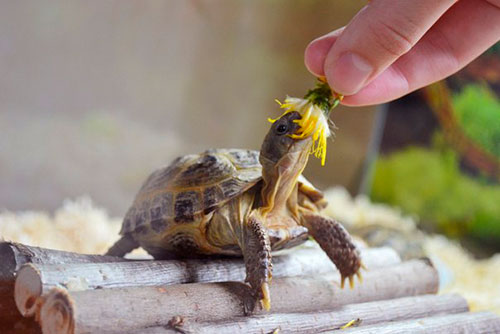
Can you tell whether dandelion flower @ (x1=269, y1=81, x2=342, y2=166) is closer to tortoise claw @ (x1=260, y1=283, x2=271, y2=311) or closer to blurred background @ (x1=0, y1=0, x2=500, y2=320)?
blurred background @ (x1=0, y1=0, x2=500, y2=320)

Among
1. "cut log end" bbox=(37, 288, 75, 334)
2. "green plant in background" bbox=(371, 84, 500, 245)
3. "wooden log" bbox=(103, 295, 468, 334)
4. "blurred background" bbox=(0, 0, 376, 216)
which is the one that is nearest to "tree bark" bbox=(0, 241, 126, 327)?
"cut log end" bbox=(37, 288, 75, 334)

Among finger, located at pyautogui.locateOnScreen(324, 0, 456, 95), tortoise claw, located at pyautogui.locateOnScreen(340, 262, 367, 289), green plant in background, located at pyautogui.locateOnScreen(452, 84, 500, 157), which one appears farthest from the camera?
green plant in background, located at pyautogui.locateOnScreen(452, 84, 500, 157)

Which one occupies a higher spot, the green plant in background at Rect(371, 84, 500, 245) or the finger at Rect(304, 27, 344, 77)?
the green plant in background at Rect(371, 84, 500, 245)

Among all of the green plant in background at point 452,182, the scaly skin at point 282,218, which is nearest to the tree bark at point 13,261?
the scaly skin at point 282,218

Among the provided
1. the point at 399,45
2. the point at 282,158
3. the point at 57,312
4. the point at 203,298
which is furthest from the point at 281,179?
the point at 57,312

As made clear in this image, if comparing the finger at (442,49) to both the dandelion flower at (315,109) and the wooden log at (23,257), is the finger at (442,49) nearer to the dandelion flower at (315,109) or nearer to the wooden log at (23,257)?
the dandelion flower at (315,109)

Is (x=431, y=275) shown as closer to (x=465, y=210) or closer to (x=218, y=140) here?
(x=218, y=140)

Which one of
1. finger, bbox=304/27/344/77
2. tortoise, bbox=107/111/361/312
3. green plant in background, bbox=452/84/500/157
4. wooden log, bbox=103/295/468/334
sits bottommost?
wooden log, bbox=103/295/468/334

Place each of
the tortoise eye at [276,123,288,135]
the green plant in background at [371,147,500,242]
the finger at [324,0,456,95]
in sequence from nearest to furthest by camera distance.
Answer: the finger at [324,0,456,95] < the tortoise eye at [276,123,288,135] < the green plant in background at [371,147,500,242]
